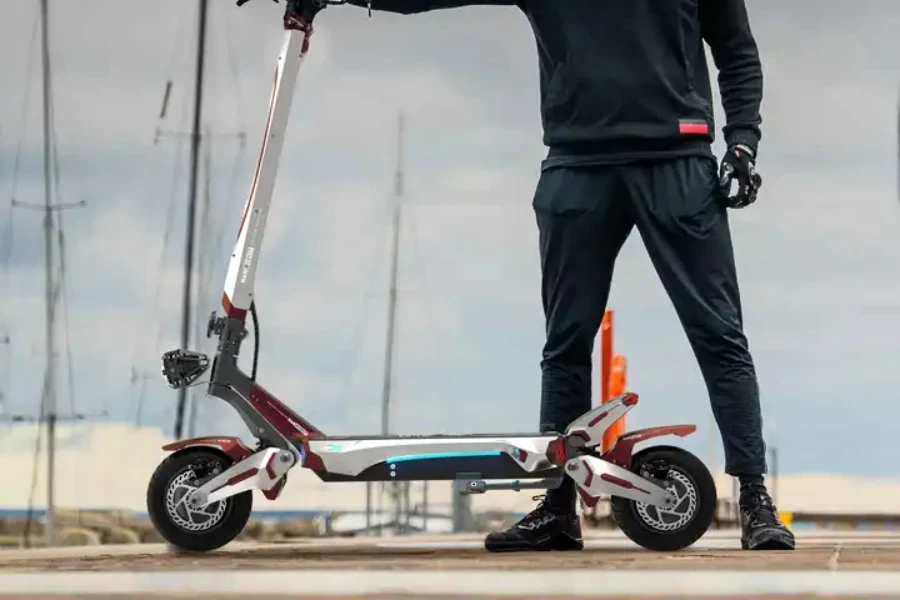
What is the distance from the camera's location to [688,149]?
2.76 m

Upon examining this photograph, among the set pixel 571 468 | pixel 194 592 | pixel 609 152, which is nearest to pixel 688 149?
pixel 609 152

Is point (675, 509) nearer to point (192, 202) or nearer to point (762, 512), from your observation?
point (762, 512)

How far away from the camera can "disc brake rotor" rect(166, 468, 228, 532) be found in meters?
2.54

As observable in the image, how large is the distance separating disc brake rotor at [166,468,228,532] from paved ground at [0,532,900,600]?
0.13 meters

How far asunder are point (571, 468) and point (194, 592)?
123cm

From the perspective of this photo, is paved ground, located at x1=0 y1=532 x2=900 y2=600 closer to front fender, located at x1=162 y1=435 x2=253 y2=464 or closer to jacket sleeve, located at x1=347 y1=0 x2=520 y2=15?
front fender, located at x1=162 y1=435 x2=253 y2=464

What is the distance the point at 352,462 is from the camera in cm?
259

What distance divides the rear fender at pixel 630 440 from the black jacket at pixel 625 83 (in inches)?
21.1

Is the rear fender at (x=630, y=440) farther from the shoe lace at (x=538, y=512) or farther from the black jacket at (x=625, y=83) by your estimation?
the black jacket at (x=625, y=83)

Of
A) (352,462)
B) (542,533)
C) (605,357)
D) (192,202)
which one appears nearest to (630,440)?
(542,533)

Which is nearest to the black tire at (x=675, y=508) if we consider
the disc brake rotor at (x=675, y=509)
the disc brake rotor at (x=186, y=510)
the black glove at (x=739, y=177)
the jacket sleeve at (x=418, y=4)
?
the disc brake rotor at (x=675, y=509)

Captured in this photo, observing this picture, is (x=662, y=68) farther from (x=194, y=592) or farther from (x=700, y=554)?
(x=194, y=592)

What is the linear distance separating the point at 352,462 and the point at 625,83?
913 millimetres

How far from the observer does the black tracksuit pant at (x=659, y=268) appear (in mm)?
2732
